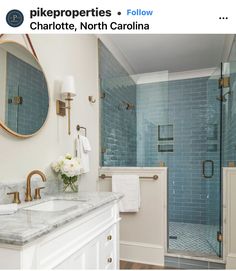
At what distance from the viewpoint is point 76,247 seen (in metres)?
1.28

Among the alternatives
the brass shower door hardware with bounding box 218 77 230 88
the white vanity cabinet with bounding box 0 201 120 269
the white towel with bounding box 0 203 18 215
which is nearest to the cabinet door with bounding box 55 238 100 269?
the white vanity cabinet with bounding box 0 201 120 269

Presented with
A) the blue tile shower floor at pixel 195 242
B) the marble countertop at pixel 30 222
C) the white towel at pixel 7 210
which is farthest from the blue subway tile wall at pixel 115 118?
the white towel at pixel 7 210

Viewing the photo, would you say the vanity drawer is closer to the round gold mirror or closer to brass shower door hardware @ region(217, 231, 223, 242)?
the round gold mirror

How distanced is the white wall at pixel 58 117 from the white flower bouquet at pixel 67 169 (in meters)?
0.07

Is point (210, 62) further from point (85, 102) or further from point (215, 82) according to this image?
point (85, 102)

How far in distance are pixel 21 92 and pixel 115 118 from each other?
5.04 feet

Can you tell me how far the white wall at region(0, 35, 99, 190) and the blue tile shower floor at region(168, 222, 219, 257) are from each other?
116 cm

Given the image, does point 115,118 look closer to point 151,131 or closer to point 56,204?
point 151,131

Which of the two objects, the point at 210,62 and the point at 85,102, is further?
the point at 210,62

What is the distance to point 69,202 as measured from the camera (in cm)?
169

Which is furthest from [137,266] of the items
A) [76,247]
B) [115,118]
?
[115,118]
